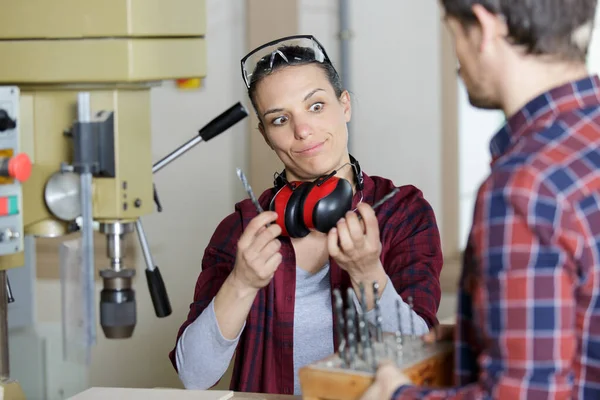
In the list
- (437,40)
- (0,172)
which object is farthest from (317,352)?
(437,40)

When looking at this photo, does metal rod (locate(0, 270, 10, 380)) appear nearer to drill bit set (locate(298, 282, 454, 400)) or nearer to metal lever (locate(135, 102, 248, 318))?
metal lever (locate(135, 102, 248, 318))

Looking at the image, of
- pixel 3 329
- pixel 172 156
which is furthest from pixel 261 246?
pixel 3 329

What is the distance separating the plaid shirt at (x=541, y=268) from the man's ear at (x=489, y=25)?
0.11 m

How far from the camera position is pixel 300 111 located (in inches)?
67.2

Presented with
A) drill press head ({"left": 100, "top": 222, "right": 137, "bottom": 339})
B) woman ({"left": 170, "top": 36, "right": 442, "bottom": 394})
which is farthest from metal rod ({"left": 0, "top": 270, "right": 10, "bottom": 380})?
woman ({"left": 170, "top": 36, "right": 442, "bottom": 394})

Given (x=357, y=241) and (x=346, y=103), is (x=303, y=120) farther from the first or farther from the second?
(x=357, y=241)

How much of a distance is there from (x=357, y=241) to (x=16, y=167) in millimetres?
538

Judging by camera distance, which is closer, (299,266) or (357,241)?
(357,241)

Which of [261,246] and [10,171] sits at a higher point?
[10,171]

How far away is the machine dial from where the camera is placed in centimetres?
118

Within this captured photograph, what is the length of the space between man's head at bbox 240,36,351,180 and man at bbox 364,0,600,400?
2.15ft

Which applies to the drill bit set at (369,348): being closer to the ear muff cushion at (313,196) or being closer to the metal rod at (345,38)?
the ear muff cushion at (313,196)

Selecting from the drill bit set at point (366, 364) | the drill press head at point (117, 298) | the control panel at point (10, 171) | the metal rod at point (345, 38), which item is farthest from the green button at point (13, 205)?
the metal rod at point (345, 38)

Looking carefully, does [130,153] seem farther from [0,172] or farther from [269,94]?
[269,94]
